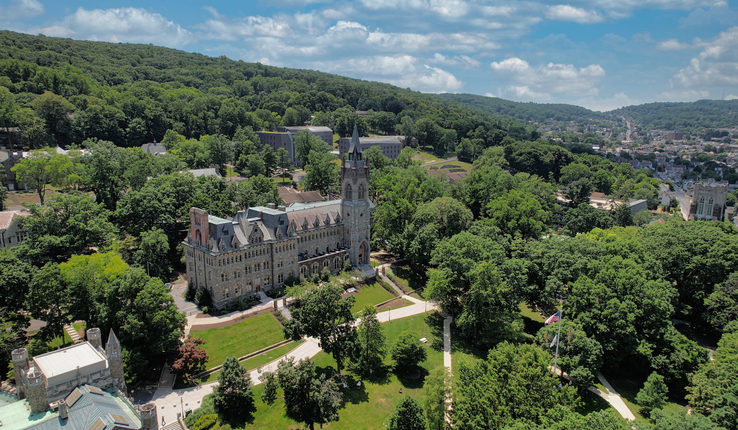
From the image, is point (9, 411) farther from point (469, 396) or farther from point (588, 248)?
point (588, 248)

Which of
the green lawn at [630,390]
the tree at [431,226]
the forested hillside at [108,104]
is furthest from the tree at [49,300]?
the forested hillside at [108,104]

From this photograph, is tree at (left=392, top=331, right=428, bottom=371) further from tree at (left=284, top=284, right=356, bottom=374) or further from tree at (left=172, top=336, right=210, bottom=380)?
tree at (left=172, top=336, right=210, bottom=380)

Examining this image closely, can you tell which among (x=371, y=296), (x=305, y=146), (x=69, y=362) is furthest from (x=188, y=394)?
(x=305, y=146)

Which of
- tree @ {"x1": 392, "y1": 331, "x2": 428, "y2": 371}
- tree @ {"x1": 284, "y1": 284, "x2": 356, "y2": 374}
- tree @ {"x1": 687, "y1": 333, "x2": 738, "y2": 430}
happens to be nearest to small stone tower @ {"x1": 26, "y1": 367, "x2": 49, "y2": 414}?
tree @ {"x1": 284, "y1": 284, "x2": 356, "y2": 374}

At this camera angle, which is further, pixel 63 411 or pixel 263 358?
pixel 263 358

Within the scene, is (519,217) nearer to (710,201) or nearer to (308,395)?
(308,395)

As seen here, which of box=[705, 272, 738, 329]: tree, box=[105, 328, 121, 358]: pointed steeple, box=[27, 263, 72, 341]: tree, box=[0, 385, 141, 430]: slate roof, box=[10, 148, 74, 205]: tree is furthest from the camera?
box=[10, 148, 74, 205]: tree

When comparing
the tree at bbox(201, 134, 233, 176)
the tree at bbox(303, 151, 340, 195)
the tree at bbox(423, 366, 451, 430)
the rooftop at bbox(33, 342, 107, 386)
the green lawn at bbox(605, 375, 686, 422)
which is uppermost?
the tree at bbox(201, 134, 233, 176)
